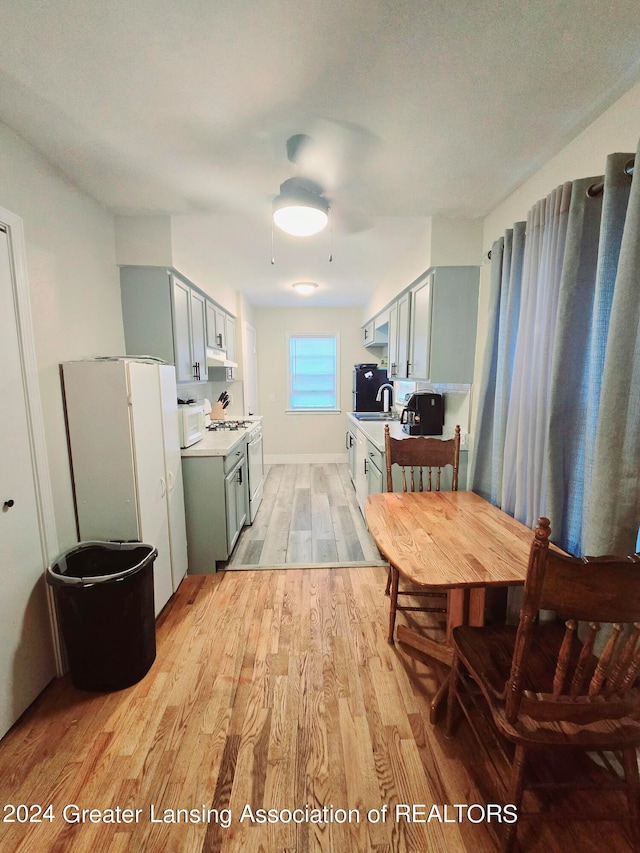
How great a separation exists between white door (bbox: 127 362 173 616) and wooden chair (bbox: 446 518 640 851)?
1.75 m

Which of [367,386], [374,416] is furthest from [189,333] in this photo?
[367,386]

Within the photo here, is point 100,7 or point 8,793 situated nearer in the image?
point 100,7

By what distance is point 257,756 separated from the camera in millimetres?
1369

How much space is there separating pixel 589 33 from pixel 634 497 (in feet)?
5.11

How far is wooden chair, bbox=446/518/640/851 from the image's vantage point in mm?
871

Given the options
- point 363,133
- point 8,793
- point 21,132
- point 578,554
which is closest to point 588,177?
A: point 363,133

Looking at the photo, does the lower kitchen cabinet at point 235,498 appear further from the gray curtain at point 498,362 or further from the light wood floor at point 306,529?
the gray curtain at point 498,362

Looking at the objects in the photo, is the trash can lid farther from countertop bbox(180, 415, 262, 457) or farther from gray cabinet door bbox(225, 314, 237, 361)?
gray cabinet door bbox(225, 314, 237, 361)

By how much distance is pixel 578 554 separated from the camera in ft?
5.15

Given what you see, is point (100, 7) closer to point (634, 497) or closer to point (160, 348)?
point (160, 348)

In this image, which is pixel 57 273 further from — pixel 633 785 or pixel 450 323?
pixel 633 785

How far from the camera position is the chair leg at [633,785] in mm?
1109

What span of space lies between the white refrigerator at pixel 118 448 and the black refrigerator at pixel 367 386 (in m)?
3.28

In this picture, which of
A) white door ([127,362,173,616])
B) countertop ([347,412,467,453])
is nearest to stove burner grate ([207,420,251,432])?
countertop ([347,412,467,453])
